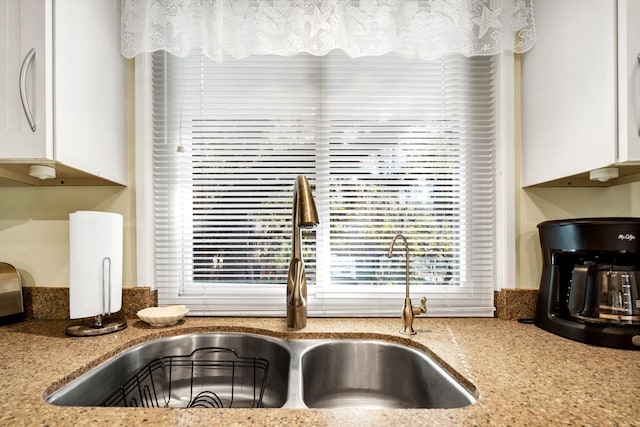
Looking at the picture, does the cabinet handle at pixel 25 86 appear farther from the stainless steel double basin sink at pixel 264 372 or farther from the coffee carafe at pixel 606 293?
the coffee carafe at pixel 606 293

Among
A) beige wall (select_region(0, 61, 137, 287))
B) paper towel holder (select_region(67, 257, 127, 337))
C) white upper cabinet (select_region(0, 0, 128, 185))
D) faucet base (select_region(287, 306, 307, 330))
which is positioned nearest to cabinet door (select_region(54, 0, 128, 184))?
white upper cabinet (select_region(0, 0, 128, 185))

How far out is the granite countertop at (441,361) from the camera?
2.16 feet

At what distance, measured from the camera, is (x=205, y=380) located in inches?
46.7

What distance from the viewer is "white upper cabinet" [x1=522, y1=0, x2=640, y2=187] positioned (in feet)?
2.95

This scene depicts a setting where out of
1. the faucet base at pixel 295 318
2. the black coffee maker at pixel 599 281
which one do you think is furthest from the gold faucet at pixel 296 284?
the black coffee maker at pixel 599 281

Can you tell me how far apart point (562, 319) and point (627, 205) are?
544mm

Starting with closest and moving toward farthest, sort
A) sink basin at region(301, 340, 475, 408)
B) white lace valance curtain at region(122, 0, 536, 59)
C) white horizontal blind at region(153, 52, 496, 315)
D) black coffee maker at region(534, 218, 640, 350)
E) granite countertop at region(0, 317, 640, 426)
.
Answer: granite countertop at region(0, 317, 640, 426) → black coffee maker at region(534, 218, 640, 350) → sink basin at region(301, 340, 475, 408) → white lace valance curtain at region(122, 0, 536, 59) → white horizontal blind at region(153, 52, 496, 315)

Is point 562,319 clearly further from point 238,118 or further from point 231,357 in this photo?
point 238,118

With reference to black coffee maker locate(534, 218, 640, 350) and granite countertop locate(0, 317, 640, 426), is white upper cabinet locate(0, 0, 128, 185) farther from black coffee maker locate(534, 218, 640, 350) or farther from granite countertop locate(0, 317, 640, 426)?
black coffee maker locate(534, 218, 640, 350)

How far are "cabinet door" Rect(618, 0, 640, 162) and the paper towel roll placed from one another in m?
1.53

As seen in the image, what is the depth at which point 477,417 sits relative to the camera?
66 cm

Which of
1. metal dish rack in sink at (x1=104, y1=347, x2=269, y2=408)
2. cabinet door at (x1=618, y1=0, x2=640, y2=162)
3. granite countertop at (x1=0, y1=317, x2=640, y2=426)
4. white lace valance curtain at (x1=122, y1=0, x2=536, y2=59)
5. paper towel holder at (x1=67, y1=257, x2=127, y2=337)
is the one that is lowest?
metal dish rack in sink at (x1=104, y1=347, x2=269, y2=408)

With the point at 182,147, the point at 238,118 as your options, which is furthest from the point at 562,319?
the point at 182,147

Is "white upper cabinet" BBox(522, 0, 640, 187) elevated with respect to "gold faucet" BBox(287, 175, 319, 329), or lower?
elevated
